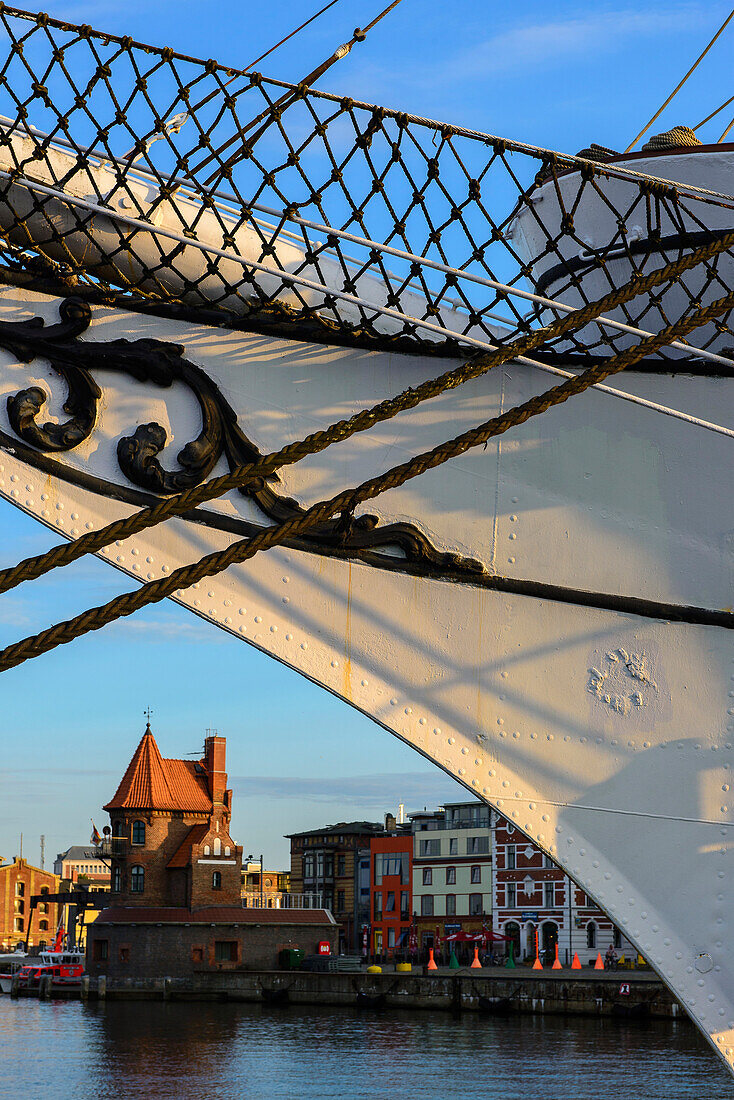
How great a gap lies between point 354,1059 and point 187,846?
55.1 feet

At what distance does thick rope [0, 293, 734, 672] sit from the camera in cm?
246

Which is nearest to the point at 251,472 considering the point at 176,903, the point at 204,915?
the point at 204,915

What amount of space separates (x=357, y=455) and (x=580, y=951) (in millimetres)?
35544

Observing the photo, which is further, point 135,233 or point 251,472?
point 135,233

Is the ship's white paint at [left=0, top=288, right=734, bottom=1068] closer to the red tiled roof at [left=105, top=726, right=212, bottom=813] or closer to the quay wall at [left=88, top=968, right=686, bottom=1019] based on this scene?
the quay wall at [left=88, top=968, right=686, bottom=1019]

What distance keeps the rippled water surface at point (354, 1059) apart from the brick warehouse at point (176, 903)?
4.30 m

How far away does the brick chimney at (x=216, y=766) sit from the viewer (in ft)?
145

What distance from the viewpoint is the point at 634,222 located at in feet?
14.1

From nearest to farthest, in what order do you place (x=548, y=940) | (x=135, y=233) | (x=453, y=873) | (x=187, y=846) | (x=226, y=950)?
(x=135, y=233) < (x=548, y=940) < (x=226, y=950) < (x=187, y=846) < (x=453, y=873)

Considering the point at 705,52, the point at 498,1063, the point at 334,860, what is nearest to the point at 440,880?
the point at 334,860

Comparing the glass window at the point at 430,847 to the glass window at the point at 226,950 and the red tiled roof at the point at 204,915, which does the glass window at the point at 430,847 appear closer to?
the red tiled roof at the point at 204,915

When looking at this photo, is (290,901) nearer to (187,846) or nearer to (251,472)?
(187,846)

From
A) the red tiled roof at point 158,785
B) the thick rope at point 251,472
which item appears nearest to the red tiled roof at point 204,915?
the red tiled roof at point 158,785

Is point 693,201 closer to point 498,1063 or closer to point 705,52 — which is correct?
point 705,52
